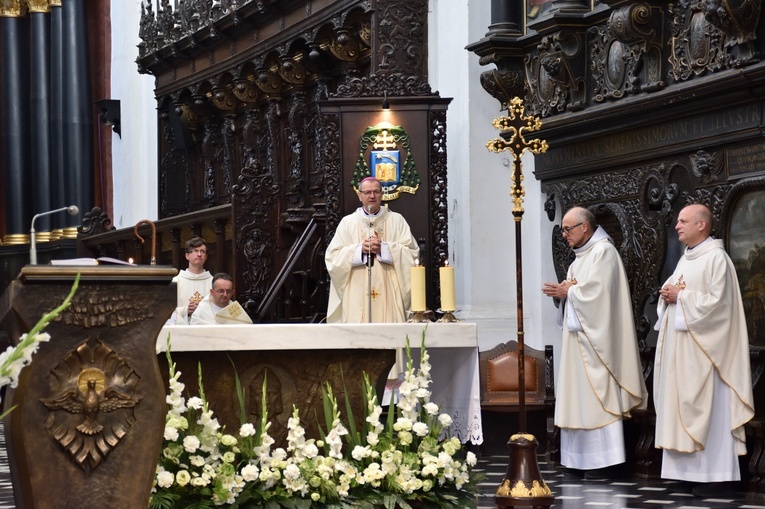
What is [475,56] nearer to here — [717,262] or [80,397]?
[717,262]

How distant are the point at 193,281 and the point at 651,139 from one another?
371cm

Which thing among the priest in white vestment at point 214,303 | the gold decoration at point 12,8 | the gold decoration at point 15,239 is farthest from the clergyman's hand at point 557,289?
the gold decoration at point 12,8

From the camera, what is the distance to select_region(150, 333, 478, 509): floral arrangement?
589 centimetres

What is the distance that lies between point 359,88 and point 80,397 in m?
7.68

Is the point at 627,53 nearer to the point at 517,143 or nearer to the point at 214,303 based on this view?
the point at 517,143

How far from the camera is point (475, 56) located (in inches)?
491

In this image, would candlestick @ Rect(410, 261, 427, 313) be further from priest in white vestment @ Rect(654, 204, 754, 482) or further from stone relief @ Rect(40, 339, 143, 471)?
stone relief @ Rect(40, 339, 143, 471)

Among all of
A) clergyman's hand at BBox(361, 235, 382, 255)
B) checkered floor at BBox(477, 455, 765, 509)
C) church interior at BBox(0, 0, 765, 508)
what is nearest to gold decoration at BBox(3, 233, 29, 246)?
church interior at BBox(0, 0, 765, 508)

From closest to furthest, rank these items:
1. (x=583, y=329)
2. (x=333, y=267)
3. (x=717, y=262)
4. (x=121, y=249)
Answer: (x=717, y=262), (x=583, y=329), (x=333, y=267), (x=121, y=249)

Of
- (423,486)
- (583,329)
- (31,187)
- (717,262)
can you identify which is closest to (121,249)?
(31,187)

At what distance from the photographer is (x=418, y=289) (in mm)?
7598

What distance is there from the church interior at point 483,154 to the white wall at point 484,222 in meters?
0.02

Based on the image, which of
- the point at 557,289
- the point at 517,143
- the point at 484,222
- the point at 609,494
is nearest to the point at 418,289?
the point at 517,143

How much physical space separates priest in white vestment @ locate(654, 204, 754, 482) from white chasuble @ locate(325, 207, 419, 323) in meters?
2.48
